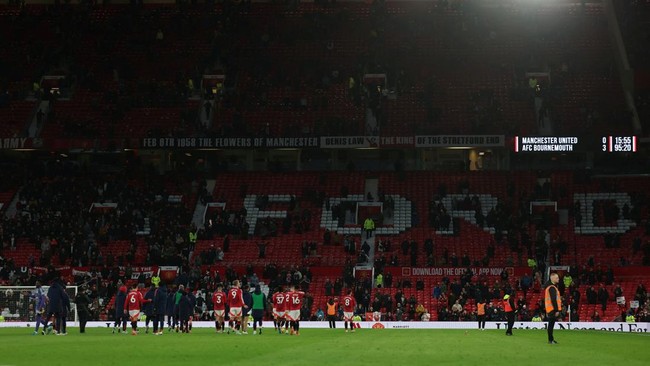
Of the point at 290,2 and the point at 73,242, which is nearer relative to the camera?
the point at 73,242

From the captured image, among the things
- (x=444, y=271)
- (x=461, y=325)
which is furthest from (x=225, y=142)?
(x=461, y=325)

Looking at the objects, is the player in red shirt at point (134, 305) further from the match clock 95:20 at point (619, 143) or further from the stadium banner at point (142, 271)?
the match clock 95:20 at point (619, 143)

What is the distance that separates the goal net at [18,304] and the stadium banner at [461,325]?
1.38 feet

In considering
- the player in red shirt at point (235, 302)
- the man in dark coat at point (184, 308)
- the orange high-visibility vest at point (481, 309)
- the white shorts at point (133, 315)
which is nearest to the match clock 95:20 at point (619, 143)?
the orange high-visibility vest at point (481, 309)

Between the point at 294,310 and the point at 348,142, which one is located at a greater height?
the point at 348,142

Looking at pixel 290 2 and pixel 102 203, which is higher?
pixel 290 2

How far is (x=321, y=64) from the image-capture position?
73.9 meters

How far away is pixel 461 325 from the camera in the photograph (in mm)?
50906

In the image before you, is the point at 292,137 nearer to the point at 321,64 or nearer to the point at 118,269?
the point at 321,64

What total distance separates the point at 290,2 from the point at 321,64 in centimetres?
777

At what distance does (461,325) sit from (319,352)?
24518mm

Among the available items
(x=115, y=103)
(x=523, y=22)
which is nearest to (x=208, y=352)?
(x=115, y=103)

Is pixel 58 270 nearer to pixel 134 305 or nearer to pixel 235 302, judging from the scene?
pixel 134 305

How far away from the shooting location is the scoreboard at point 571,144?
205ft
